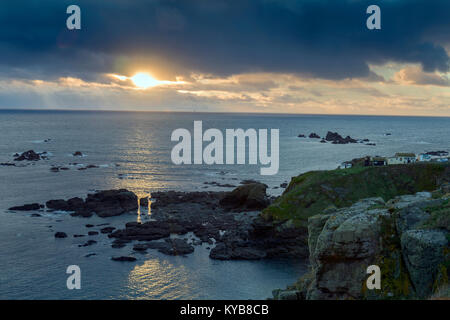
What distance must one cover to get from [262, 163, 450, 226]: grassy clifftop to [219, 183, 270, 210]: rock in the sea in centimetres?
1117

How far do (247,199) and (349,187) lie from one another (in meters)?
23.4

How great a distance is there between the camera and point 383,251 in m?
23.7

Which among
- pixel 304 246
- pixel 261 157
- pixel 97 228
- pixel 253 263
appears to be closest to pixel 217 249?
pixel 253 263

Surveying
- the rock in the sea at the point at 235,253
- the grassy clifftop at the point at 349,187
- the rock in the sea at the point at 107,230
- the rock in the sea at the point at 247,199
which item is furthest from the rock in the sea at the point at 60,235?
the rock in the sea at the point at 247,199

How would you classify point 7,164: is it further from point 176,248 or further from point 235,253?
point 235,253

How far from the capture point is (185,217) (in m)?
77.9

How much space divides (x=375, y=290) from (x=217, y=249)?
1530 inches

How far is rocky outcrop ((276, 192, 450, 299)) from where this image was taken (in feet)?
70.2

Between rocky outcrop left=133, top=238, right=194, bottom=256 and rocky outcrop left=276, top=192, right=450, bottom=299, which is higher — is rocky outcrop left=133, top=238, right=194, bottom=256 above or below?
below

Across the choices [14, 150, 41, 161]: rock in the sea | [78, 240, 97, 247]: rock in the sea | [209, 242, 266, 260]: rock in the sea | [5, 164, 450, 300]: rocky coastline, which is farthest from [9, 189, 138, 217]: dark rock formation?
[14, 150, 41, 161]: rock in the sea

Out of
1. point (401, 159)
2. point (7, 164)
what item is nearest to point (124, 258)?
point (401, 159)

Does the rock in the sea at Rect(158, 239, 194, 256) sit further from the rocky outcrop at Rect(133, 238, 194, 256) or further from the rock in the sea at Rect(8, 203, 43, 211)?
the rock in the sea at Rect(8, 203, 43, 211)
